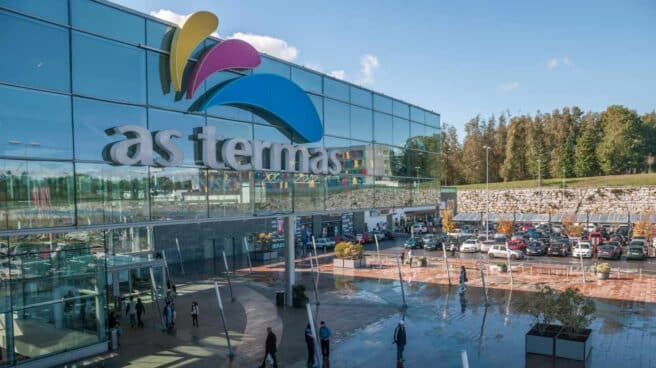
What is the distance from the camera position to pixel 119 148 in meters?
14.5

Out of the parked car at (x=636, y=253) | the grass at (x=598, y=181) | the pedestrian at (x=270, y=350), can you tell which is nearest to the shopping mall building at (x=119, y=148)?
the pedestrian at (x=270, y=350)

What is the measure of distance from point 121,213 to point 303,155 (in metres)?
9.00

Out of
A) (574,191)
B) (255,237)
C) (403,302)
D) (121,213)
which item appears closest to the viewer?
(121,213)

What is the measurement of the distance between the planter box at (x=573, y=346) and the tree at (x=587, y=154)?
9165cm

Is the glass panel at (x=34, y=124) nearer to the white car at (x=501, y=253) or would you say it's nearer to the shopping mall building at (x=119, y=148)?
the shopping mall building at (x=119, y=148)

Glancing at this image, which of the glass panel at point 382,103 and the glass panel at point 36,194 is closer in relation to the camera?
the glass panel at point 36,194

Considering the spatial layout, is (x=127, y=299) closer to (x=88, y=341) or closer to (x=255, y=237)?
(x=88, y=341)

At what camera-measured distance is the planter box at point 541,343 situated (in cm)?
1486

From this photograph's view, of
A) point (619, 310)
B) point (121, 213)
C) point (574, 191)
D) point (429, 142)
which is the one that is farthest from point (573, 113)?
point (121, 213)

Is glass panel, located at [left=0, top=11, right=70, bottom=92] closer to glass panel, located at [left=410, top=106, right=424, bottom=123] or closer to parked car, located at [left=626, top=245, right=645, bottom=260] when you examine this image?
glass panel, located at [left=410, top=106, right=424, bottom=123]

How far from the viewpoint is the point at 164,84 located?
16.1m

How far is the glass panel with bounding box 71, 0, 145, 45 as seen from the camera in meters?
13.7

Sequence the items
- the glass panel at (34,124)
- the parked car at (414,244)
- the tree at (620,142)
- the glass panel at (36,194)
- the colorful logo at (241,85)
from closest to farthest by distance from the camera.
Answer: the glass panel at (34,124)
the glass panel at (36,194)
the colorful logo at (241,85)
the parked car at (414,244)
the tree at (620,142)

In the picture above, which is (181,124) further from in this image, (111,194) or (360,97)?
(360,97)
